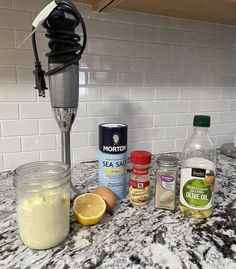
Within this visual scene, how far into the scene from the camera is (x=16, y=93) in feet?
2.61

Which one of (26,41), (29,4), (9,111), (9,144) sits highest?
(29,4)

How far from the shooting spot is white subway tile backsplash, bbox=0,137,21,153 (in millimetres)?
816

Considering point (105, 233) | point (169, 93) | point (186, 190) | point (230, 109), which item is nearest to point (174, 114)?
point (169, 93)

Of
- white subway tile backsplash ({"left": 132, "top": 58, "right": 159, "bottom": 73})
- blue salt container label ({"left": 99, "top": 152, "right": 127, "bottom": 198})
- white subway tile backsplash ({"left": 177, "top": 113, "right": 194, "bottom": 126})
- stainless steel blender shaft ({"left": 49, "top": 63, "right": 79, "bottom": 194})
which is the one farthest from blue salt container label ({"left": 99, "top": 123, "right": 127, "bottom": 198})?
white subway tile backsplash ({"left": 177, "top": 113, "right": 194, "bottom": 126})

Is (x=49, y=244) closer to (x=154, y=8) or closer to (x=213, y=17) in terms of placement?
(x=154, y=8)

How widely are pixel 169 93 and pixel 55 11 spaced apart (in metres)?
0.62

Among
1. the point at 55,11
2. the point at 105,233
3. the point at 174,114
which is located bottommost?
the point at 105,233

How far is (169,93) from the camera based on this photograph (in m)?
1.00

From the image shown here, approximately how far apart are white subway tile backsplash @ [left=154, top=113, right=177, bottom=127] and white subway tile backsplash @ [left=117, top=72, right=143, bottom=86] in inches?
6.7

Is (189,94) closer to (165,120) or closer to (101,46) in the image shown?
(165,120)

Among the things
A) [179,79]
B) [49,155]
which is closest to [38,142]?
[49,155]

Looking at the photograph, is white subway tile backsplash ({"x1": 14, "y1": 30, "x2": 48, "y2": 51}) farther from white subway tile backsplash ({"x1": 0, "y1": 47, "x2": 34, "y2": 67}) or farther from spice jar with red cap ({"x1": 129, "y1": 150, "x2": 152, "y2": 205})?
spice jar with red cap ({"x1": 129, "y1": 150, "x2": 152, "y2": 205})

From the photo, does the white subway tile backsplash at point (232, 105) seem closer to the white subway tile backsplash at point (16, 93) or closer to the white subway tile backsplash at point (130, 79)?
the white subway tile backsplash at point (130, 79)

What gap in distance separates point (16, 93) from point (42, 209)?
48 centimetres
